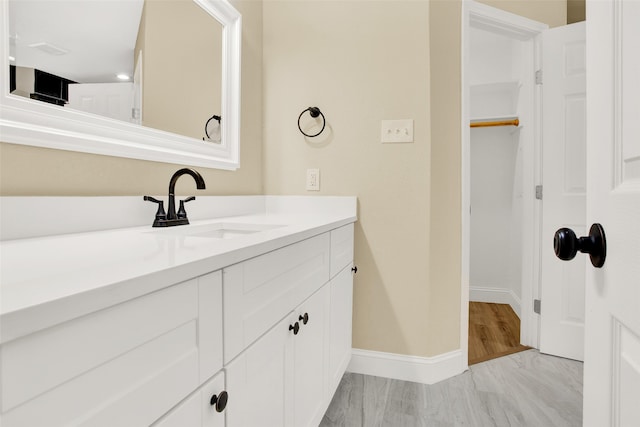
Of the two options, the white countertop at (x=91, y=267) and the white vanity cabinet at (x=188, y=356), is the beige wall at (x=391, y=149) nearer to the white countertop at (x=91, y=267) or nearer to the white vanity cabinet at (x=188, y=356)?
the white vanity cabinet at (x=188, y=356)

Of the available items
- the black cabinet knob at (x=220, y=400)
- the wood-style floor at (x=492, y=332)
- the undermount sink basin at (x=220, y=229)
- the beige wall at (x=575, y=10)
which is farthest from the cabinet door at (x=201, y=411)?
the beige wall at (x=575, y=10)

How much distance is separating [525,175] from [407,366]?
146 centimetres

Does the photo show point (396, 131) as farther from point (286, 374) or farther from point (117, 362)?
point (117, 362)

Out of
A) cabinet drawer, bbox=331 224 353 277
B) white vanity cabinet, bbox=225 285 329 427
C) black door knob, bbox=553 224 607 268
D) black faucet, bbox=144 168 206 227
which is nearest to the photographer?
black door knob, bbox=553 224 607 268

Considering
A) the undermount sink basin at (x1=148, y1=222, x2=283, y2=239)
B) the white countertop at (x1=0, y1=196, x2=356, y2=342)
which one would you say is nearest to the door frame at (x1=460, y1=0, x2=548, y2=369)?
the undermount sink basin at (x1=148, y1=222, x2=283, y2=239)

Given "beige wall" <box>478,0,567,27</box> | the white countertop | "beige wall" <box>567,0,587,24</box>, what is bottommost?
the white countertop

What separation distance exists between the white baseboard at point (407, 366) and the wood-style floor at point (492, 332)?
0.24m

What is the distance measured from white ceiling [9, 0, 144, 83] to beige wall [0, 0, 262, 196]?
9.5 inches

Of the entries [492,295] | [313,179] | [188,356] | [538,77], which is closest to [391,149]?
[313,179]

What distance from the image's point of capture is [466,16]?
6.44 ft

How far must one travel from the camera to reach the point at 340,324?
65.8 inches

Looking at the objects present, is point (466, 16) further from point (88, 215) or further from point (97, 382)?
point (97, 382)

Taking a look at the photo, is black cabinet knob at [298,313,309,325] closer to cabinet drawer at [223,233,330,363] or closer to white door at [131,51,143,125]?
cabinet drawer at [223,233,330,363]

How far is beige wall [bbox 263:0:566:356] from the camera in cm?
187
